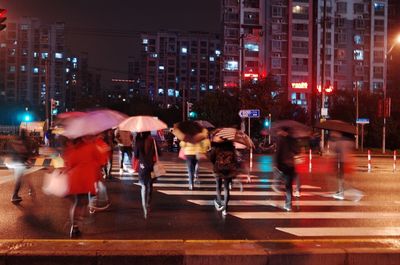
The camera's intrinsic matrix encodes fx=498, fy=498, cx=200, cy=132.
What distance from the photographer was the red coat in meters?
7.85

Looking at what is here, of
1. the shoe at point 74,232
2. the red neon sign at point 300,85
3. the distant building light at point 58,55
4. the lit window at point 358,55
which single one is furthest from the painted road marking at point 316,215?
the distant building light at point 58,55

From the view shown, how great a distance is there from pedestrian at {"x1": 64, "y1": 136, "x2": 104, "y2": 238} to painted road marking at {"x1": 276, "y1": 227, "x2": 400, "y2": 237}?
11.7 ft

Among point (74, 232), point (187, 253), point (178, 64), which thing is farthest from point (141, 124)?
point (178, 64)

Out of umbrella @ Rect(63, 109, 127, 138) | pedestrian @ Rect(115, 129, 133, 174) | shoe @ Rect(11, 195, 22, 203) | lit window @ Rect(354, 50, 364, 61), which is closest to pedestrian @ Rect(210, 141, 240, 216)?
umbrella @ Rect(63, 109, 127, 138)

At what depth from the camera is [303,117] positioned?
66.0 metres

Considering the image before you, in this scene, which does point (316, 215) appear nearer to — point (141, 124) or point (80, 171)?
point (141, 124)

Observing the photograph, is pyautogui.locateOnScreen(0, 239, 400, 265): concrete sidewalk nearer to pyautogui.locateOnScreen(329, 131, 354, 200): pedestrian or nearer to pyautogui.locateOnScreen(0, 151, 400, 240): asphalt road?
pyautogui.locateOnScreen(0, 151, 400, 240): asphalt road

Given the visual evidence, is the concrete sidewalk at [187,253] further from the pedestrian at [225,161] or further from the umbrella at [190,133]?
the umbrella at [190,133]

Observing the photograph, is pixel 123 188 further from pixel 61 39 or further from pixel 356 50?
pixel 61 39

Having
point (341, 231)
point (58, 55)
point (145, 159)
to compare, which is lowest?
point (341, 231)

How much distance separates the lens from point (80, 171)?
7.86 m

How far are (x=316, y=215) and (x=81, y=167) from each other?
17.6ft

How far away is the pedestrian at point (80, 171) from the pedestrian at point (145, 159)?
182 centimetres

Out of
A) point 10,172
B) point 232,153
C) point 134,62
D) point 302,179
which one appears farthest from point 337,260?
point 134,62
